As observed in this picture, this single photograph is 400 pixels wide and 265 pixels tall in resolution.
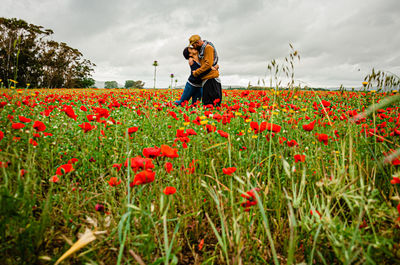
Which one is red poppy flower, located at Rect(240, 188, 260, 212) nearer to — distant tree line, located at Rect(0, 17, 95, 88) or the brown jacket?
the brown jacket

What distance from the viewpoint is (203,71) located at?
5.29 metres

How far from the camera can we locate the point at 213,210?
146cm

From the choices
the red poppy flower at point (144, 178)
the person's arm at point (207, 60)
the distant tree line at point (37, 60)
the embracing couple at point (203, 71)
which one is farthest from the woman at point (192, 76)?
the distant tree line at point (37, 60)

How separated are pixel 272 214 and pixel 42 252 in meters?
1.38

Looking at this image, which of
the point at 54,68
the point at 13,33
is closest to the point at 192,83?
the point at 13,33

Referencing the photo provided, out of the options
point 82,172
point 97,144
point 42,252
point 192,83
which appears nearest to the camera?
point 42,252

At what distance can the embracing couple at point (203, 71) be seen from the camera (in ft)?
17.2

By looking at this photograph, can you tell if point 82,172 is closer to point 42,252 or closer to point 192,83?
point 42,252

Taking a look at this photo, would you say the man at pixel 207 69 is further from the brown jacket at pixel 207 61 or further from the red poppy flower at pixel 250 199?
the red poppy flower at pixel 250 199

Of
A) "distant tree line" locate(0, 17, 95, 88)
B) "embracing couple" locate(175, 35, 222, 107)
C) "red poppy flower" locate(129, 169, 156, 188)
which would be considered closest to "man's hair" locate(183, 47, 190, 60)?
"embracing couple" locate(175, 35, 222, 107)

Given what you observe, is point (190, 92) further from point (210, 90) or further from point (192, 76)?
point (210, 90)

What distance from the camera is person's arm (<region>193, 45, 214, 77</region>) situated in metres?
5.17

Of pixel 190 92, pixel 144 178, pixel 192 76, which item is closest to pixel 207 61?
pixel 192 76

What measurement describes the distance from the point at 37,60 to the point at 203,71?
110 ft
